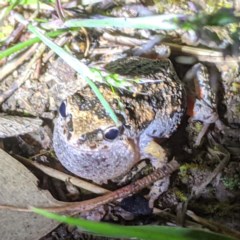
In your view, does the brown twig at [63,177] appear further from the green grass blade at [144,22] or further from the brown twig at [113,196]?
the green grass blade at [144,22]

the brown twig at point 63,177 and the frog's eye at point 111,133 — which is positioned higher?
the frog's eye at point 111,133

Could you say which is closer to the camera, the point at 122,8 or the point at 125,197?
the point at 125,197

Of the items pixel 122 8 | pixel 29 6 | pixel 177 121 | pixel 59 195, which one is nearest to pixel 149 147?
pixel 177 121

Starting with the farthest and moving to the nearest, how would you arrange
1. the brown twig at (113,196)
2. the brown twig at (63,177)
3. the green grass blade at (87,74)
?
the brown twig at (63,177) < the brown twig at (113,196) < the green grass blade at (87,74)

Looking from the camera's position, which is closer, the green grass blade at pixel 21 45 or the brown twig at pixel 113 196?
the brown twig at pixel 113 196

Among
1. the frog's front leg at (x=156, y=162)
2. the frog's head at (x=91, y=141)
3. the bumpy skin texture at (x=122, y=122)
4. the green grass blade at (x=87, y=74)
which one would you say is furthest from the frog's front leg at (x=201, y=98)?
the green grass blade at (x=87, y=74)

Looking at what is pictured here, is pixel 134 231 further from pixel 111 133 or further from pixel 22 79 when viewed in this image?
pixel 22 79

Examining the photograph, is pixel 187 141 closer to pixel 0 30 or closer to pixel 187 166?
pixel 187 166
